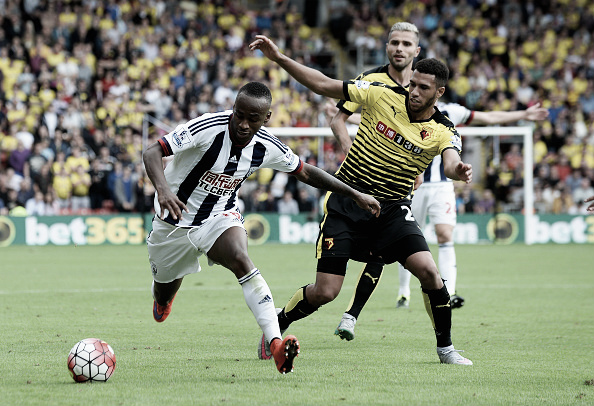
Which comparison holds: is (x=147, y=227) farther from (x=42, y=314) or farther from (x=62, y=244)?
(x=42, y=314)

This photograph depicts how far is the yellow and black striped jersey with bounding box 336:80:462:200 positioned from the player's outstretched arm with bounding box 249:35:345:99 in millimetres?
105

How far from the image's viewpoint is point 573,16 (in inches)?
1248

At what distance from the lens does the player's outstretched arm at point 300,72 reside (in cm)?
670

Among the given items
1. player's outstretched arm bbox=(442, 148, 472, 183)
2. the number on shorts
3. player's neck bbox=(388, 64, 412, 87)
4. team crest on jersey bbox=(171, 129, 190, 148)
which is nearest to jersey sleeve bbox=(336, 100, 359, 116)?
player's neck bbox=(388, 64, 412, 87)

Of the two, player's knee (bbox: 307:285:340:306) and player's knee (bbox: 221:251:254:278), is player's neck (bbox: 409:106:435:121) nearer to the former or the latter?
player's knee (bbox: 307:285:340:306)

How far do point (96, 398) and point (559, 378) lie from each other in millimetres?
3068

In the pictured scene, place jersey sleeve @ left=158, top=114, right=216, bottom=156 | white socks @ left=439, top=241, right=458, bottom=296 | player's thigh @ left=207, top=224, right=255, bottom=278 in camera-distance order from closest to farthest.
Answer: jersey sleeve @ left=158, top=114, right=216, bottom=156
player's thigh @ left=207, top=224, right=255, bottom=278
white socks @ left=439, top=241, right=458, bottom=296

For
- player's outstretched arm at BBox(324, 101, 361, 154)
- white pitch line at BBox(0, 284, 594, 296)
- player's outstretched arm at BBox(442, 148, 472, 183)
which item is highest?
player's outstretched arm at BBox(324, 101, 361, 154)

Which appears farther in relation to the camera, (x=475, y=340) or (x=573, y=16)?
(x=573, y=16)

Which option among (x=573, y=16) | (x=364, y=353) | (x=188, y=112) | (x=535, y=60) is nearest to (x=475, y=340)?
(x=364, y=353)

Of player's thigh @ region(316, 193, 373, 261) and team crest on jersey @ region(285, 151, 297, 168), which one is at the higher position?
team crest on jersey @ region(285, 151, 297, 168)

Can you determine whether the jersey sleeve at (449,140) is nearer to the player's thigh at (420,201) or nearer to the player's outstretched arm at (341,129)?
the player's outstretched arm at (341,129)

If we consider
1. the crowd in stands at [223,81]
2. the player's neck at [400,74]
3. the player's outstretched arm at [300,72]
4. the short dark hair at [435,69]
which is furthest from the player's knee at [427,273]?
the crowd in stands at [223,81]

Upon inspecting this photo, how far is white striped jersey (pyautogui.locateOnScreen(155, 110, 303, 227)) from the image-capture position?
21.3 ft
